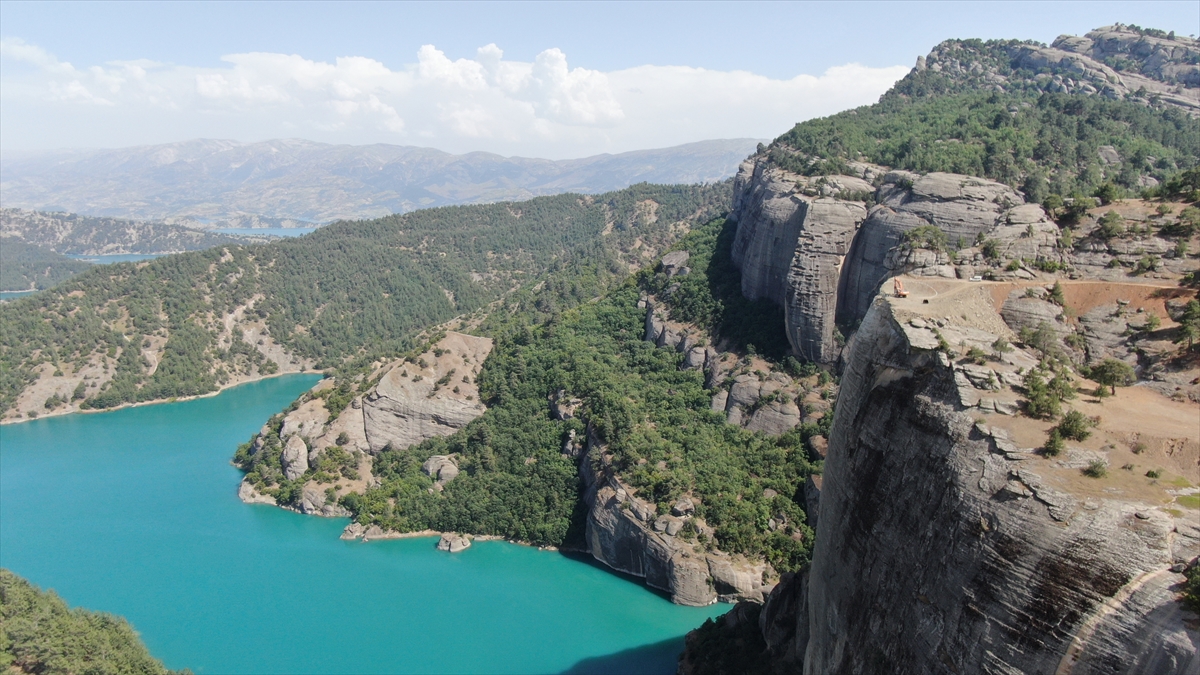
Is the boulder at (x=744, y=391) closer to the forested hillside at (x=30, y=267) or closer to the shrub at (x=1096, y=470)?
the shrub at (x=1096, y=470)

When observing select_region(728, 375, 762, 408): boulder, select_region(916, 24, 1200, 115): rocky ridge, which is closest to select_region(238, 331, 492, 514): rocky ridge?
select_region(728, 375, 762, 408): boulder

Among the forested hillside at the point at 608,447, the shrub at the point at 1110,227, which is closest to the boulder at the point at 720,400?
the forested hillside at the point at 608,447

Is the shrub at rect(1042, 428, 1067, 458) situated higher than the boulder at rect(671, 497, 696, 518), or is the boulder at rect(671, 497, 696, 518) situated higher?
the shrub at rect(1042, 428, 1067, 458)

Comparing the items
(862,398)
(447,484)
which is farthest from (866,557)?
(447,484)

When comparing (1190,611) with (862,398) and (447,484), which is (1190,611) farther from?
(447,484)

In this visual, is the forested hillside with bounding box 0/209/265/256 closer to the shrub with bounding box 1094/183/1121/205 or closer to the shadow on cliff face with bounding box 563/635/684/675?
the shadow on cliff face with bounding box 563/635/684/675

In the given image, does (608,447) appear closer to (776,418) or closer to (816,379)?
(776,418)

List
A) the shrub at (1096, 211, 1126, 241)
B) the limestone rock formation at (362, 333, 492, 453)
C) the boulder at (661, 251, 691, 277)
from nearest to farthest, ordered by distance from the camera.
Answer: the shrub at (1096, 211, 1126, 241)
the limestone rock formation at (362, 333, 492, 453)
the boulder at (661, 251, 691, 277)
